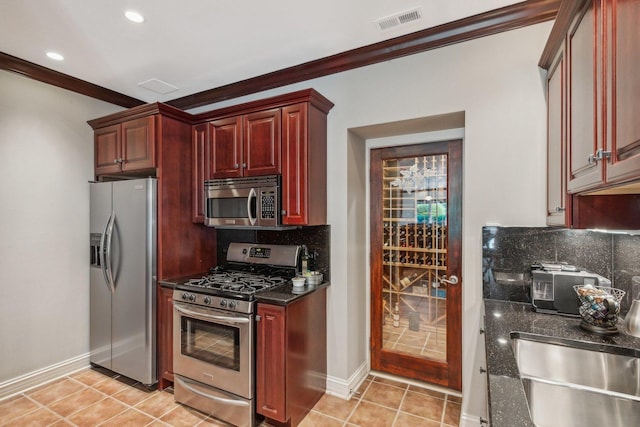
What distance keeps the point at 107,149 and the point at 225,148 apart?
1268 mm

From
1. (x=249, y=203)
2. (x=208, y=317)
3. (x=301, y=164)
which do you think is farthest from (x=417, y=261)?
(x=208, y=317)

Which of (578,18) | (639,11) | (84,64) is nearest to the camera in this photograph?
(639,11)

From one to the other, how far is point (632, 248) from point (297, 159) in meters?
2.12

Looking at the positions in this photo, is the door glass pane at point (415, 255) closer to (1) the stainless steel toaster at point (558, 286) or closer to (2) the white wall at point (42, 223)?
(1) the stainless steel toaster at point (558, 286)

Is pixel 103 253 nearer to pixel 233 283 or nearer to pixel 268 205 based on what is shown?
pixel 233 283

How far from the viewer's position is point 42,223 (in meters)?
2.97

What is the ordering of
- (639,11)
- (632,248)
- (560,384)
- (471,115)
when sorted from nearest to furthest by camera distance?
(639,11) < (560,384) < (632,248) < (471,115)

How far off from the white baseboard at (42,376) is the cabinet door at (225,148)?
89.7 inches

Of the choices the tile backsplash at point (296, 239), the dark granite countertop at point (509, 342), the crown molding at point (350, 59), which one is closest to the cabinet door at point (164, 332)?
the tile backsplash at point (296, 239)

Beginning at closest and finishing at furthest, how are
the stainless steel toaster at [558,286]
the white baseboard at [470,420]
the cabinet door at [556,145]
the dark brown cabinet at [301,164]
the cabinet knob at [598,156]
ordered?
1. the cabinet knob at [598,156]
2. the cabinet door at [556,145]
3. the stainless steel toaster at [558,286]
4. the white baseboard at [470,420]
5. the dark brown cabinet at [301,164]

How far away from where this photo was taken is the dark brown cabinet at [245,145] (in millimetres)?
2730

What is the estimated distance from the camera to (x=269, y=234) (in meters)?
3.16

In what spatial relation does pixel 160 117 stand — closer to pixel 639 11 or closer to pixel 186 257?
pixel 186 257

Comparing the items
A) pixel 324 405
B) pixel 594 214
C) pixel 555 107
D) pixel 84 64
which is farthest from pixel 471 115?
pixel 84 64
